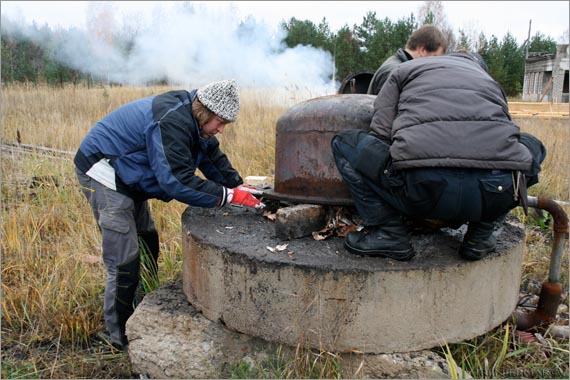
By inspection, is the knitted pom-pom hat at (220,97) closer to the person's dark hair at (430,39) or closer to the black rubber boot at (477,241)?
the black rubber boot at (477,241)

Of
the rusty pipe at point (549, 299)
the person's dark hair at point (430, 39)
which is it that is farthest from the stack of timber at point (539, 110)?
the rusty pipe at point (549, 299)

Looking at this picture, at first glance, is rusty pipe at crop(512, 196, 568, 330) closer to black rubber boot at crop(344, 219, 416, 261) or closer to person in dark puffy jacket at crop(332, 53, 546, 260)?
person in dark puffy jacket at crop(332, 53, 546, 260)

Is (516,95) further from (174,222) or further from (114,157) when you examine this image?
(114,157)

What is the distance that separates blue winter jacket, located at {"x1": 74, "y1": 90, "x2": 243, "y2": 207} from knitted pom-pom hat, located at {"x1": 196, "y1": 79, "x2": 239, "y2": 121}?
14cm

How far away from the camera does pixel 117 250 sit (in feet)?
9.89

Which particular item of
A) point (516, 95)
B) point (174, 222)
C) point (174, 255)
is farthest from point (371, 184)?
point (516, 95)

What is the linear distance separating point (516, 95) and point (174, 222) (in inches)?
669

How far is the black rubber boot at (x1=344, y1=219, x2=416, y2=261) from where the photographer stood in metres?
2.44

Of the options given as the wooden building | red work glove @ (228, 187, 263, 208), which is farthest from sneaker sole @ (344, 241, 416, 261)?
the wooden building

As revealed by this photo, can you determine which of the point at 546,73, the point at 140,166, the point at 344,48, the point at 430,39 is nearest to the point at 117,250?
the point at 140,166

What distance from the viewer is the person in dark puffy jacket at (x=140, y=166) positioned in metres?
2.77

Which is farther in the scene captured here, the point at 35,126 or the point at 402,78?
the point at 35,126

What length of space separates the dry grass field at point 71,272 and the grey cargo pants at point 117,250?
203 mm

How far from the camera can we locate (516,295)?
2.84 metres
